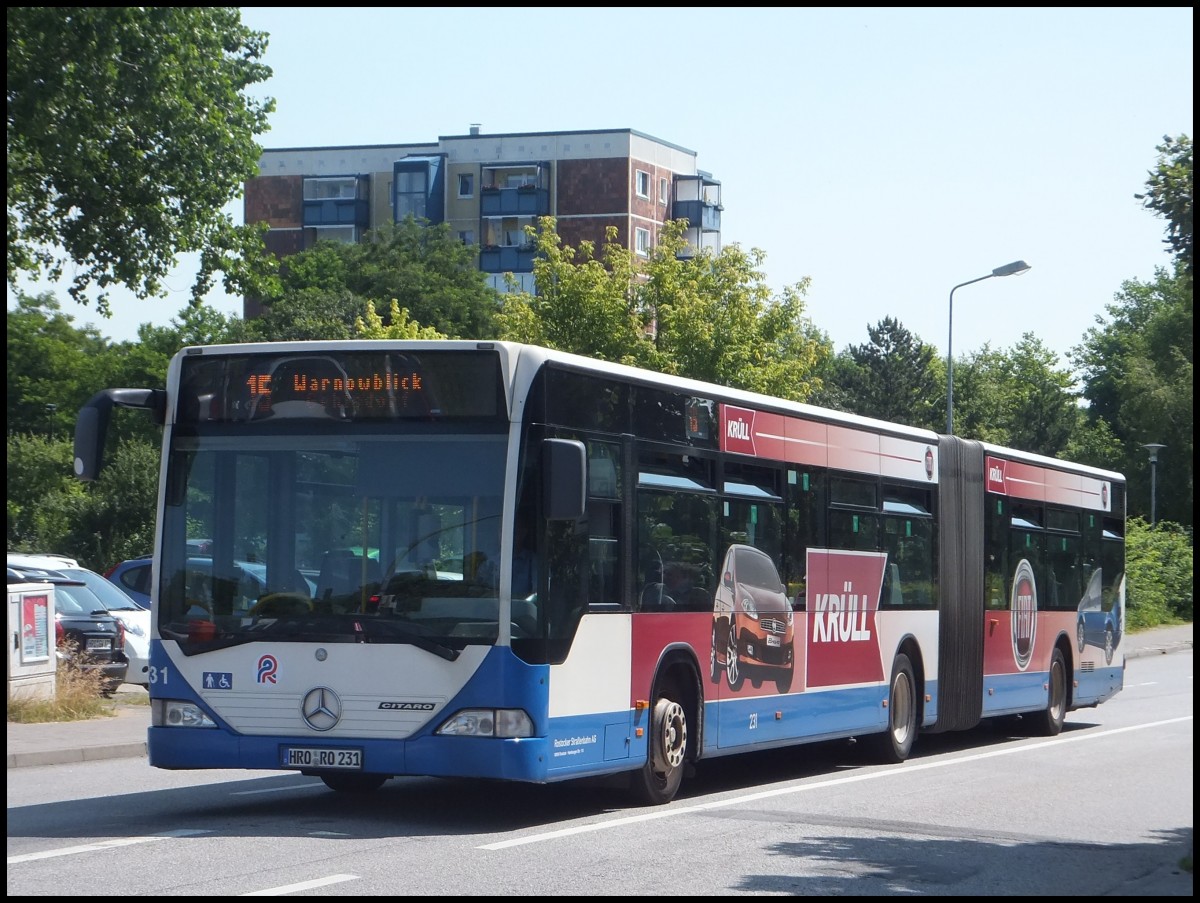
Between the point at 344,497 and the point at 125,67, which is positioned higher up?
the point at 125,67

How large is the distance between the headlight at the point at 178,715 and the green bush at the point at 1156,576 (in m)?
44.3

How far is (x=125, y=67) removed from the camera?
20391mm

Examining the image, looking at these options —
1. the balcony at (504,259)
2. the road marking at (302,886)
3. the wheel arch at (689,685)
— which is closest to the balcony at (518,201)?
the balcony at (504,259)

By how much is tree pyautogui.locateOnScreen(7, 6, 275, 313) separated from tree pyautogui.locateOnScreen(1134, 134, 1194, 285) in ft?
42.2

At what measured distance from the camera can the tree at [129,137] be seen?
763 inches

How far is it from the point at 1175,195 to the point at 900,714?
8.93 m

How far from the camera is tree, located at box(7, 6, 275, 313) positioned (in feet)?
63.6

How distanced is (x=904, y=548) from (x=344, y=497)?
7.87 m

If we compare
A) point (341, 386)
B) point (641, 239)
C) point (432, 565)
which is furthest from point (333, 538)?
point (641, 239)

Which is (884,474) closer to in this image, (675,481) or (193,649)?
(675,481)

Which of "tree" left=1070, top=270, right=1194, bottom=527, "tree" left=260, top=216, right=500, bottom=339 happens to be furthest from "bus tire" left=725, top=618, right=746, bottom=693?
"tree" left=260, top=216, right=500, bottom=339

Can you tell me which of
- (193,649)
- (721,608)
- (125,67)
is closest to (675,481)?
(721,608)

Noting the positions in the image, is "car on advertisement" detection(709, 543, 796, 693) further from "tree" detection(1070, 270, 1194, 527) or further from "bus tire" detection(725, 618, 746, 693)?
"tree" detection(1070, 270, 1194, 527)

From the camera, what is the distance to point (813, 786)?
14516 millimetres
